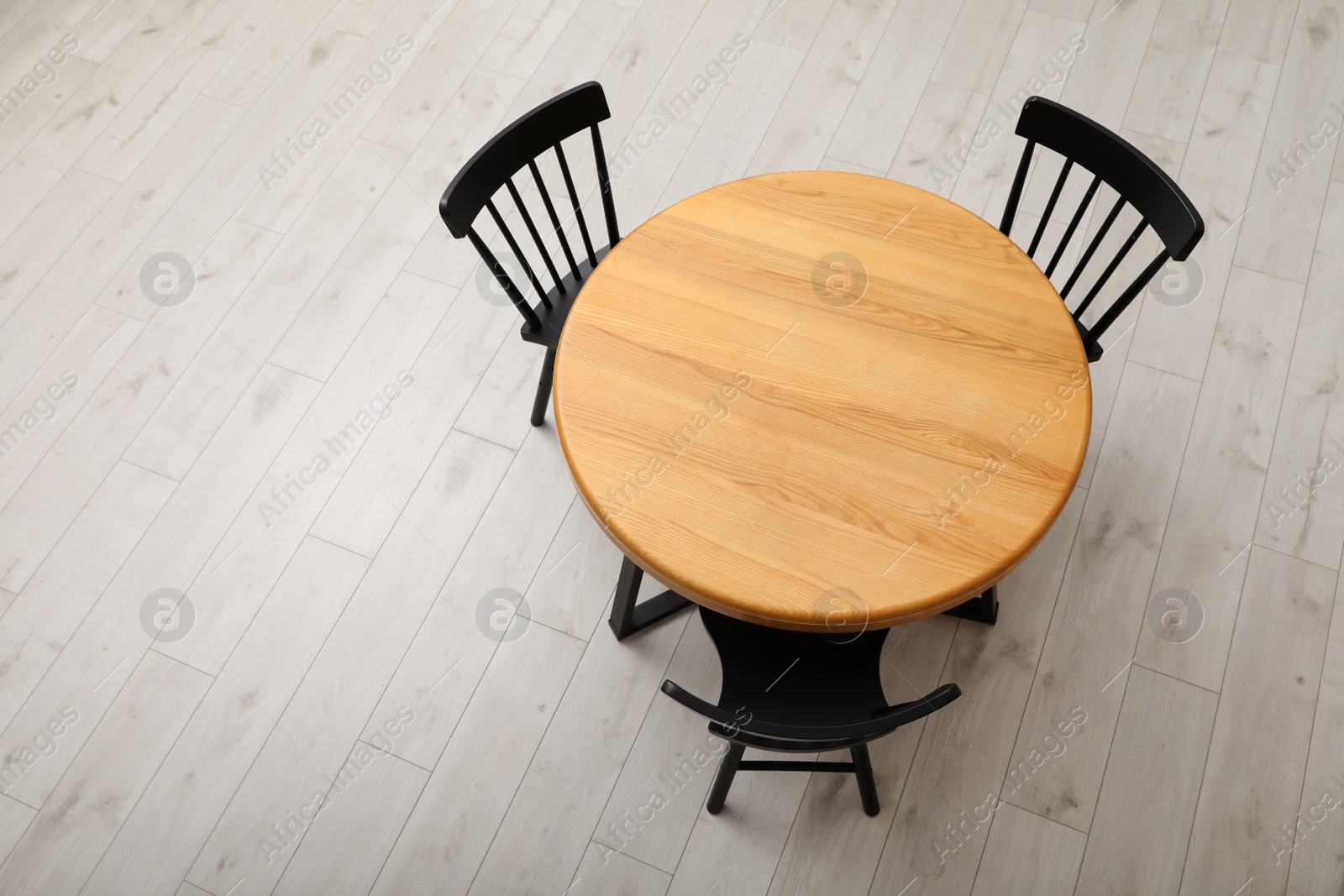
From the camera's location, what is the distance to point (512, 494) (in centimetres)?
242

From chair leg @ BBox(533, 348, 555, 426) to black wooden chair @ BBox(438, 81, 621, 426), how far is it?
0.15m

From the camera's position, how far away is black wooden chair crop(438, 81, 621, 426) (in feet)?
6.02

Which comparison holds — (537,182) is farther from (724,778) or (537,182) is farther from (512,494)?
(724,778)

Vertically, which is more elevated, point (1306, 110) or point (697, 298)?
point (697, 298)

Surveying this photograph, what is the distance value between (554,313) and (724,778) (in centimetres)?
114

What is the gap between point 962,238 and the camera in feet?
5.95

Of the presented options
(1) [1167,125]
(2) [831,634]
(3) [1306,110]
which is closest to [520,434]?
(2) [831,634]

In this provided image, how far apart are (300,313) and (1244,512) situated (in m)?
2.73

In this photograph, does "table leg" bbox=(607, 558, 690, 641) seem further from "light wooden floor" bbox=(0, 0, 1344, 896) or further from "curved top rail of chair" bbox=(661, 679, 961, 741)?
"curved top rail of chair" bbox=(661, 679, 961, 741)

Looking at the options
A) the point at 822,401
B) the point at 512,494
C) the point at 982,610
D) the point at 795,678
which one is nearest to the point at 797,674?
the point at 795,678

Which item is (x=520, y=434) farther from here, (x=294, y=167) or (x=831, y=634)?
(x=294, y=167)

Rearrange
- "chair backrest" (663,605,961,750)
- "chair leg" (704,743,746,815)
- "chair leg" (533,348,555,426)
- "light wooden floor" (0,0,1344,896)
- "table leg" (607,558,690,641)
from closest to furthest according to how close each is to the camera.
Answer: "chair backrest" (663,605,961,750)
"chair leg" (704,743,746,815)
"light wooden floor" (0,0,1344,896)
"table leg" (607,558,690,641)
"chair leg" (533,348,555,426)

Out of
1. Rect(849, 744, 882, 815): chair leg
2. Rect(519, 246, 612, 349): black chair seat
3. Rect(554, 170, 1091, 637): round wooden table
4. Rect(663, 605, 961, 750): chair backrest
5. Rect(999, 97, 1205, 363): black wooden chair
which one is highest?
Rect(999, 97, 1205, 363): black wooden chair

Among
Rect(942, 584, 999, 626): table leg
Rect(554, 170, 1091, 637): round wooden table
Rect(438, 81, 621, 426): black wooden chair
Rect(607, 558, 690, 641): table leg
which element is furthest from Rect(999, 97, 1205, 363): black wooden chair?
Rect(607, 558, 690, 641): table leg
